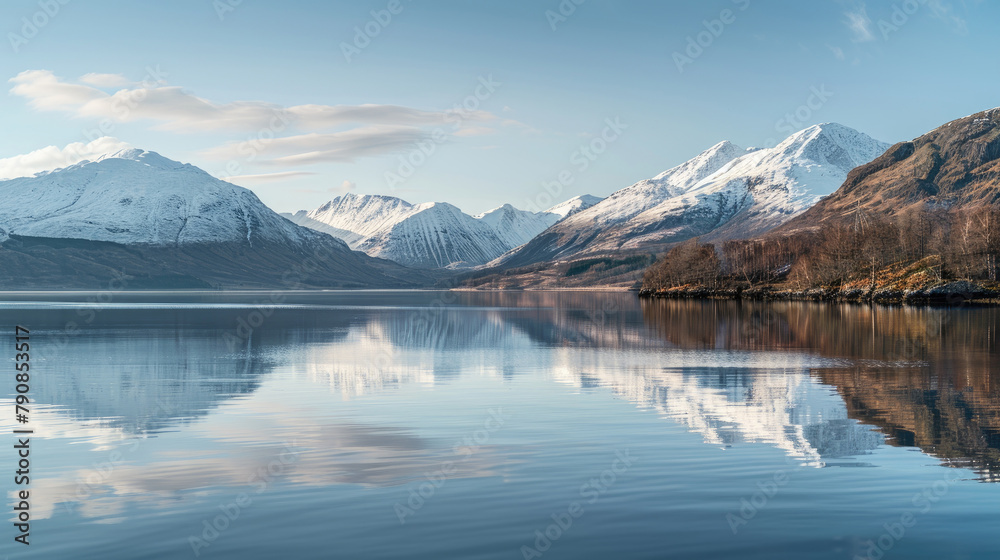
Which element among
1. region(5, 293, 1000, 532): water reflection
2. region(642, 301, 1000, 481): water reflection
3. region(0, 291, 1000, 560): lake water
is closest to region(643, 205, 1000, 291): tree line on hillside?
region(642, 301, 1000, 481): water reflection

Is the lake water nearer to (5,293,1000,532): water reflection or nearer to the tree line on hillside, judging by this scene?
(5,293,1000,532): water reflection

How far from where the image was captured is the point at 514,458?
24.1 meters

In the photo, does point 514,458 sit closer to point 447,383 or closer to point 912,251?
point 447,383

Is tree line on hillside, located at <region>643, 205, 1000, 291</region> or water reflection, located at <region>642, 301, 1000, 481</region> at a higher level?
tree line on hillside, located at <region>643, 205, 1000, 291</region>

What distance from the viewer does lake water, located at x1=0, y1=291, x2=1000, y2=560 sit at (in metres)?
16.6

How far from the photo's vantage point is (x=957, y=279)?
490 feet

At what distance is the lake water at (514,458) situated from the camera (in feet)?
54.3

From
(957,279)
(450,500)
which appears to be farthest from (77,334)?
(957,279)

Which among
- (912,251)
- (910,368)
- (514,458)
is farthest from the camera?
(912,251)

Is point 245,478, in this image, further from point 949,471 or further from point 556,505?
point 949,471

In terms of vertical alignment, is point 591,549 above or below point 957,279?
below

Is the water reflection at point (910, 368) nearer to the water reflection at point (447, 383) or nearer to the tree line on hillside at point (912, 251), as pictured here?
the water reflection at point (447, 383)

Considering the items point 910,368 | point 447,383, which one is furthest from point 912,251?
point 447,383

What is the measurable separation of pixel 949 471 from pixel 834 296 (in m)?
167
